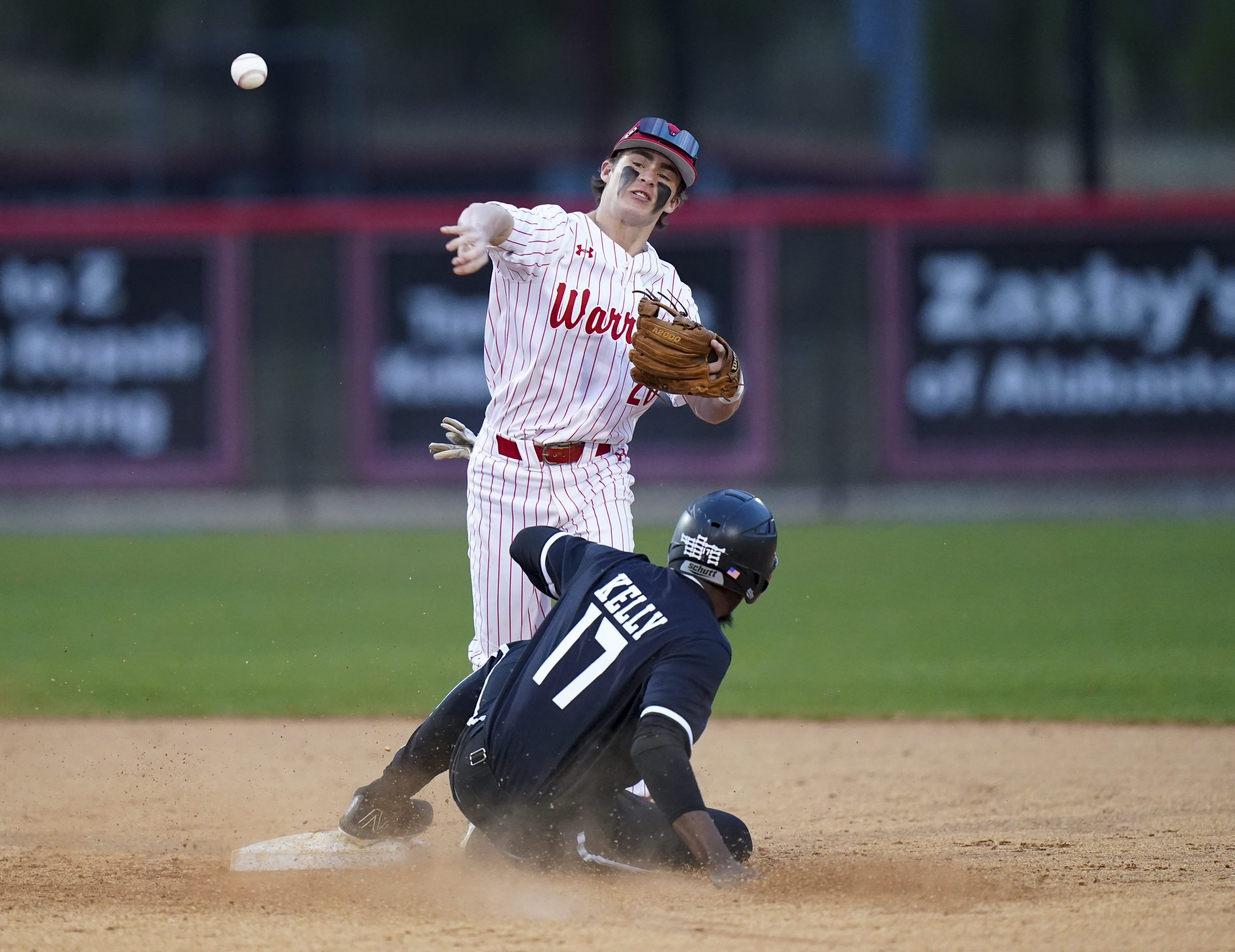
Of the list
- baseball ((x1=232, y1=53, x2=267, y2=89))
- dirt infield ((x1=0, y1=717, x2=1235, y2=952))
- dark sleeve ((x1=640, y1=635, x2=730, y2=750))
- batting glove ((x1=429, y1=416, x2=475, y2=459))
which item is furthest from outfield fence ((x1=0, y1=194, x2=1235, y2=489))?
dark sleeve ((x1=640, y1=635, x2=730, y2=750))

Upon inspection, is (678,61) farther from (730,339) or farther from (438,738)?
(438,738)

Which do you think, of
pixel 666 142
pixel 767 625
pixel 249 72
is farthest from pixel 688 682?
pixel 767 625

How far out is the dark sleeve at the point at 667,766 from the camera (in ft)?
10.4

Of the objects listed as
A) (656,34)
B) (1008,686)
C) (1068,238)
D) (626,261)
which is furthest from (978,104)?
(626,261)

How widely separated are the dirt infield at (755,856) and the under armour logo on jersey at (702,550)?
725 mm

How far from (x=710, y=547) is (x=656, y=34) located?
3081 cm

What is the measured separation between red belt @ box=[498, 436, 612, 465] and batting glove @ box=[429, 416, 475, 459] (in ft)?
0.74

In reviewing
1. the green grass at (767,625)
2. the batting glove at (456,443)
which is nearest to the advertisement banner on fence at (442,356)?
the green grass at (767,625)

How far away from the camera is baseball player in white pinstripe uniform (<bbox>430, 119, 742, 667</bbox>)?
3906 mm

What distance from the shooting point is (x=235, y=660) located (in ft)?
23.4

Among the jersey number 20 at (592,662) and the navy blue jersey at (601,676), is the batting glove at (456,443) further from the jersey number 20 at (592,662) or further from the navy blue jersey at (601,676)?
the jersey number 20 at (592,662)

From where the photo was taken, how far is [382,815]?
12.7 feet

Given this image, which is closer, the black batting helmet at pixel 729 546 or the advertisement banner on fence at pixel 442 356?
the black batting helmet at pixel 729 546

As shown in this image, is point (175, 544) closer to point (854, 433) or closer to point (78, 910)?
point (854, 433)
